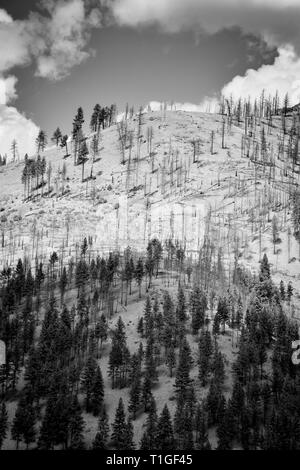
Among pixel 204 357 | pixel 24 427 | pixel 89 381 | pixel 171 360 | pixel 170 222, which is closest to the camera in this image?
pixel 24 427

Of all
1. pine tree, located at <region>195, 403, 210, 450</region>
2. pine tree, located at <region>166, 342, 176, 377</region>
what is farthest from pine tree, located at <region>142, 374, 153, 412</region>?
pine tree, located at <region>195, 403, 210, 450</region>

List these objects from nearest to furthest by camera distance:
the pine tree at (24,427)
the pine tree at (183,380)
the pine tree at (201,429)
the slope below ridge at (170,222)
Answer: the pine tree at (201,429) → the pine tree at (24,427) → the pine tree at (183,380) → the slope below ridge at (170,222)

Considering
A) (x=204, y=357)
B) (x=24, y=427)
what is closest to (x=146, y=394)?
(x=204, y=357)

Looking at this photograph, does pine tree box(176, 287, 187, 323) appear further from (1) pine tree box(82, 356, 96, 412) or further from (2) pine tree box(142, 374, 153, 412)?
(1) pine tree box(82, 356, 96, 412)

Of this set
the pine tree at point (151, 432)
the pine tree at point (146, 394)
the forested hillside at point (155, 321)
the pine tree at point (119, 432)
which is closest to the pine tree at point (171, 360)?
the forested hillside at point (155, 321)

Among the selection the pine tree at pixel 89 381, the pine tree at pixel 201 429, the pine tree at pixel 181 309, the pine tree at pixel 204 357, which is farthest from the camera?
the pine tree at pixel 181 309

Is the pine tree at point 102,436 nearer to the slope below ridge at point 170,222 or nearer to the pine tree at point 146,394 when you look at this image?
the pine tree at point 146,394

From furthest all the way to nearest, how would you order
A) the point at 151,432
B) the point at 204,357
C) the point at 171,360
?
the point at 171,360
the point at 204,357
the point at 151,432

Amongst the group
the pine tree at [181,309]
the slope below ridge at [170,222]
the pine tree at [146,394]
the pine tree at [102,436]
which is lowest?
the pine tree at [102,436]

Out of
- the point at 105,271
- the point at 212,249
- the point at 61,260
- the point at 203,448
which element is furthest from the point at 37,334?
the point at 212,249

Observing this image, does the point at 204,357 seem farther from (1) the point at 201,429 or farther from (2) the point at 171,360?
(1) the point at 201,429

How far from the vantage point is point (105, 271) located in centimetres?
14000

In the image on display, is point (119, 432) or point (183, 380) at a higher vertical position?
point (183, 380)

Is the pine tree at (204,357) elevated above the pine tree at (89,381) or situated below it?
above
